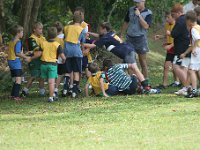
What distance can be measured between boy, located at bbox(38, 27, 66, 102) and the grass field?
0.54m

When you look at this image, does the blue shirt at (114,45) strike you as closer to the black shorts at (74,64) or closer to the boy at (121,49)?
the boy at (121,49)

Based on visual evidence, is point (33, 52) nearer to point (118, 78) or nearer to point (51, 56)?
point (51, 56)

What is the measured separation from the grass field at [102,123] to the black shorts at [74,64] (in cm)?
82

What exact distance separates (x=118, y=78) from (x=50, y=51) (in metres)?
1.58

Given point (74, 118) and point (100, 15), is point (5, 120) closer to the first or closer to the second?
point (74, 118)

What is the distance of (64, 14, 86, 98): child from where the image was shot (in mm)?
14297

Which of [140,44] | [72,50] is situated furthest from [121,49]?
[140,44]

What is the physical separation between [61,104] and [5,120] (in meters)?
2.02

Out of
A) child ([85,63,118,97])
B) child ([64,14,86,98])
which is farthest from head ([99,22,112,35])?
child ([85,63,118,97])

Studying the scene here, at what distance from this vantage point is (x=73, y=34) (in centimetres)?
1432

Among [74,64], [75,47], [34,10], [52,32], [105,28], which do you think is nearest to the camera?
[52,32]

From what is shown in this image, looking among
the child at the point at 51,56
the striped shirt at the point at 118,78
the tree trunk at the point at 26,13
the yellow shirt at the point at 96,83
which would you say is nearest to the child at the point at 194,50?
the striped shirt at the point at 118,78

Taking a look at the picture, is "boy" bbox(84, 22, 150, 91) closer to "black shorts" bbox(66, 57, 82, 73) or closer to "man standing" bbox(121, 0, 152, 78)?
"black shorts" bbox(66, 57, 82, 73)

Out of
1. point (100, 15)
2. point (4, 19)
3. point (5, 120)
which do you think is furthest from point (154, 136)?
point (4, 19)
